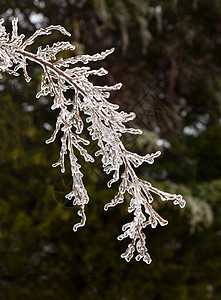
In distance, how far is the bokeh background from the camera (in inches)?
99.0

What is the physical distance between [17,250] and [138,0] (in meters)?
1.57

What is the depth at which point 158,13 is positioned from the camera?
257 centimetres

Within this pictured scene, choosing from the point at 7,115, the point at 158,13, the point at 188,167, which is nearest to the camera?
the point at 7,115

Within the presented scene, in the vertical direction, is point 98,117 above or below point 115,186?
above

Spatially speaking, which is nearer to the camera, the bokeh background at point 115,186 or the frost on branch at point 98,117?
the frost on branch at point 98,117

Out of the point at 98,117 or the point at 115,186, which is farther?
the point at 115,186

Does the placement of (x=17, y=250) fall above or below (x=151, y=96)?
below

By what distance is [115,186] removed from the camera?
2484 millimetres

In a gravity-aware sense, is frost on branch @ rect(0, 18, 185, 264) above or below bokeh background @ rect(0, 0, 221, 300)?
above

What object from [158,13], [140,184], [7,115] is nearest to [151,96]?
[140,184]

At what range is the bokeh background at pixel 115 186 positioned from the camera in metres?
2.51

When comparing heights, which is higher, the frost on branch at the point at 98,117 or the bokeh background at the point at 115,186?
the frost on branch at the point at 98,117

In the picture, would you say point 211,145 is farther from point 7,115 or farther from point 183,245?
point 7,115

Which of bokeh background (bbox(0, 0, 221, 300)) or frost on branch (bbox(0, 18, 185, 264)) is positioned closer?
frost on branch (bbox(0, 18, 185, 264))
